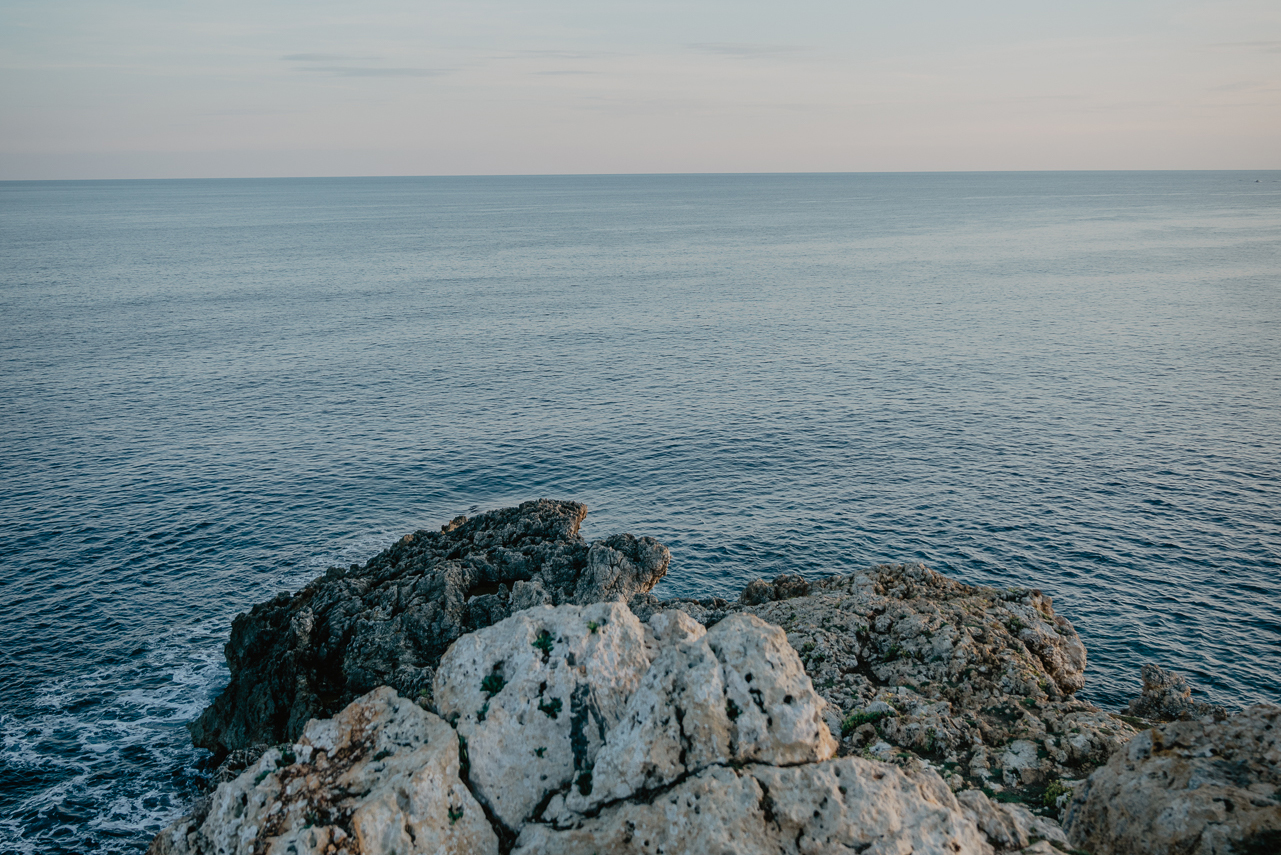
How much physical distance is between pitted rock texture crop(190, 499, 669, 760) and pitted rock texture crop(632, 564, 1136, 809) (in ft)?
24.0

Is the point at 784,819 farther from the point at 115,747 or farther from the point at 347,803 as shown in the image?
the point at 115,747

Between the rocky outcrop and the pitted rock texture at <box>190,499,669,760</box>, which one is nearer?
the rocky outcrop

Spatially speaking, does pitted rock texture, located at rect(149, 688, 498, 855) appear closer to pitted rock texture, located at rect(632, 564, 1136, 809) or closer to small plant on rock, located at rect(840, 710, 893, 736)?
pitted rock texture, located at rect(632, 564, 1136, 809)

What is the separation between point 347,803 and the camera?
17812 mm

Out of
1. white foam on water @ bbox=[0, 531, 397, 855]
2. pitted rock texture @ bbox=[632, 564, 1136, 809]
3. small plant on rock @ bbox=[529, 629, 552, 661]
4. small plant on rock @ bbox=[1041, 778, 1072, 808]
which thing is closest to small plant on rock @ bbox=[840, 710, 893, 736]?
pitted rock texture @ bbox=[632, 564, 1136, 809]

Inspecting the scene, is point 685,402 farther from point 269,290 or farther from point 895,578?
point 269,290

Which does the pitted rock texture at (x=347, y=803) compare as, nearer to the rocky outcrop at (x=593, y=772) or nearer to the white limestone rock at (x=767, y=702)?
the rocky outcrop at (x=593, y=772)

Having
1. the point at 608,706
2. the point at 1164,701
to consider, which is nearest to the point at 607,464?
the point at 1164,701

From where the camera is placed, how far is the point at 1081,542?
6059 cm

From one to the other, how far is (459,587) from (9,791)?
2469cm

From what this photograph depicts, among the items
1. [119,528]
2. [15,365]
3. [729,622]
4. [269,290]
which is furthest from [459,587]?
[269,290]

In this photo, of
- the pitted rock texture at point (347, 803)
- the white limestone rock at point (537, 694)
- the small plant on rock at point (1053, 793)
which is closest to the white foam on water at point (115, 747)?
the pitted rock texture at point (347, 803)

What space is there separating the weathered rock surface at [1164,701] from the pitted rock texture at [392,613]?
24.5m

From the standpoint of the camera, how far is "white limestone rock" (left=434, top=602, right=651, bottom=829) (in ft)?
62.4
